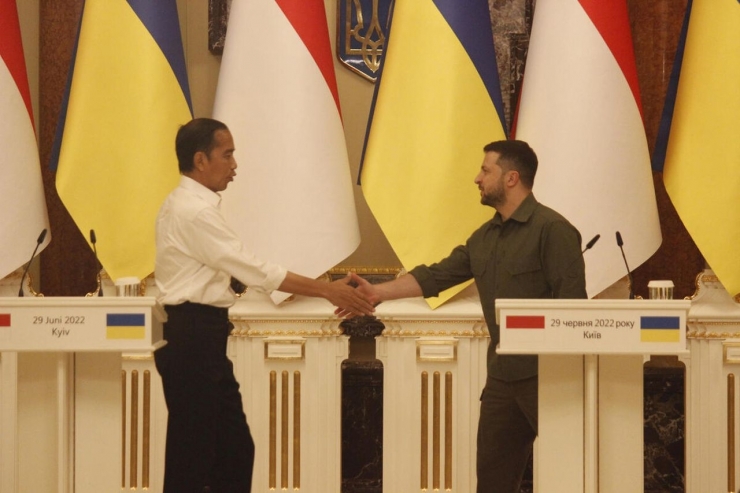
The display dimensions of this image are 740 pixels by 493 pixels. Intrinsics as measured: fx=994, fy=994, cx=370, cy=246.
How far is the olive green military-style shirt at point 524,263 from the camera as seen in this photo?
3.05 metres

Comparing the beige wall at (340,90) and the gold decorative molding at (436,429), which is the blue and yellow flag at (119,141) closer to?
the beige wall at (340,90)

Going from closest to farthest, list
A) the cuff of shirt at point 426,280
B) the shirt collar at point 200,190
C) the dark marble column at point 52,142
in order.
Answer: the shirt collar at point 200,190 → the cuff of shirt at point 426,280 → the dark marble column at point 52,142

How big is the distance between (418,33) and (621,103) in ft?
2.69

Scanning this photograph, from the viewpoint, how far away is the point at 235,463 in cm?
325

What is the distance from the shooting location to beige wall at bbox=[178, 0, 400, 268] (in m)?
4.78

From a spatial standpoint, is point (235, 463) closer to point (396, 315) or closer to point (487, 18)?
point (396, 315)

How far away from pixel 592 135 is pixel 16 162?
2.21 m

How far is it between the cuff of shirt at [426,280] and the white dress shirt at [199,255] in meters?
0.56

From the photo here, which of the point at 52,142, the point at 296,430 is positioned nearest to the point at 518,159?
the point at 296,430

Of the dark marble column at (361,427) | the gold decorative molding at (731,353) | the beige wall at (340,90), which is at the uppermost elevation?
the beige wall at (340,90)

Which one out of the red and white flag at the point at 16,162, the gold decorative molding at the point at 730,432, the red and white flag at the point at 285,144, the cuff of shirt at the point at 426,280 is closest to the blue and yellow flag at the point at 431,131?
the red and white flag at the point at 285,144

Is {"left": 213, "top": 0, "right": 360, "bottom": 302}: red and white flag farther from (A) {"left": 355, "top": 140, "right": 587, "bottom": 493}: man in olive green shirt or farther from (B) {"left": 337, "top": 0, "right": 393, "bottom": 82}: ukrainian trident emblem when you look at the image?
(B) {"left": 337, "top": 0, "right": 393, "bottom": 82}: ukrainian trident emblem

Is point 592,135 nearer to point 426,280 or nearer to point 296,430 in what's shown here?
point 426,280

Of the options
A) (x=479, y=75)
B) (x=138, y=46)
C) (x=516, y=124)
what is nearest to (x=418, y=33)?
(x=479, y=75)
